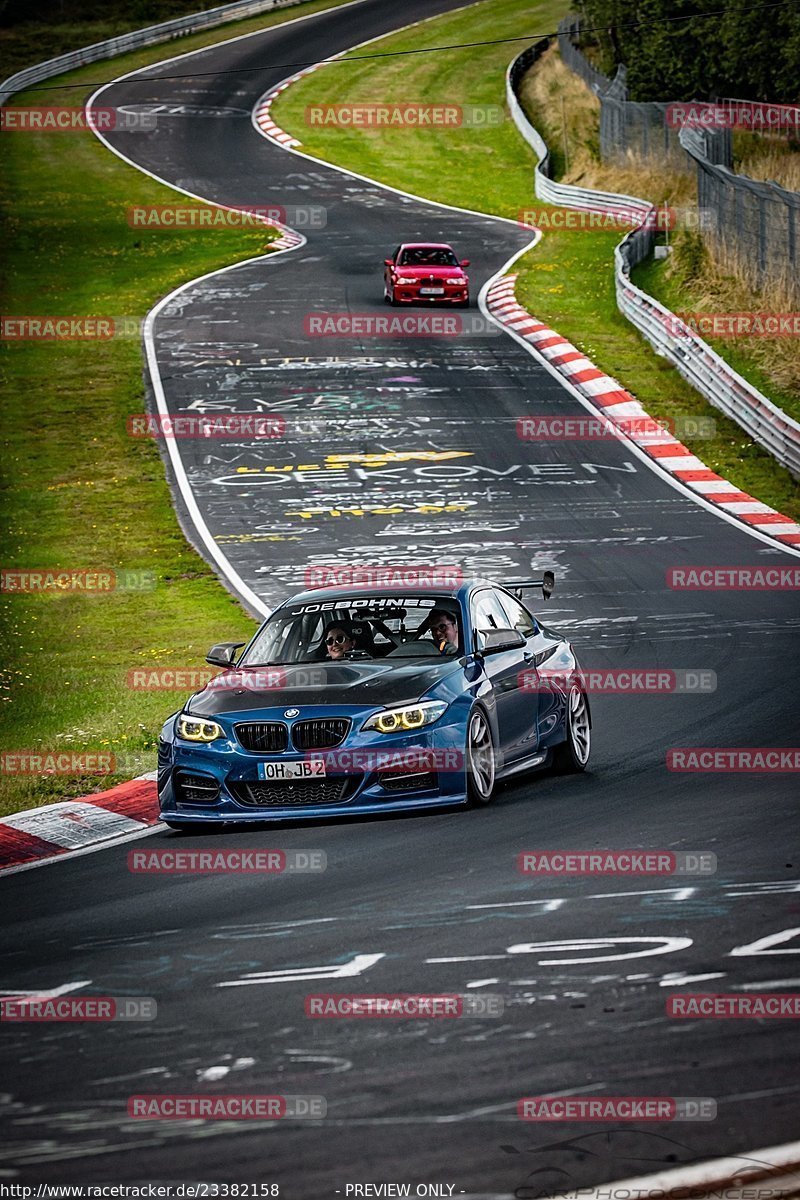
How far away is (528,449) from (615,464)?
64.9 inches

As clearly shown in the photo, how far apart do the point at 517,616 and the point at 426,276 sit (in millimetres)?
26556

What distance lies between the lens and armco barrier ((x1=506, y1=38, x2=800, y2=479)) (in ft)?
84.9

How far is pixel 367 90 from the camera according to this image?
73062 millimetres

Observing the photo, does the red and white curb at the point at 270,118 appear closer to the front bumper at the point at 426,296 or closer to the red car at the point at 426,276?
the red car at the point at 426,276

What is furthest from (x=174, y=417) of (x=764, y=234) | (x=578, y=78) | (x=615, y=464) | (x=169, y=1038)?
(x=578, y=78)

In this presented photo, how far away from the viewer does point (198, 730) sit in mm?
10906

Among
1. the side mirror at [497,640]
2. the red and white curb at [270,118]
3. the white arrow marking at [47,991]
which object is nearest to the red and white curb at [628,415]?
the side mirror at [497,640]

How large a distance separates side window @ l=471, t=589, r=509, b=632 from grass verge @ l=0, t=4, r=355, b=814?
9.19 feet

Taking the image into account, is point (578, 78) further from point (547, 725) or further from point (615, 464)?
point (547, 725)

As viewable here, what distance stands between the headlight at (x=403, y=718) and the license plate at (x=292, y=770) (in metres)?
0.34

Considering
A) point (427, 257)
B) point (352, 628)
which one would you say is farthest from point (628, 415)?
point (352, 628)

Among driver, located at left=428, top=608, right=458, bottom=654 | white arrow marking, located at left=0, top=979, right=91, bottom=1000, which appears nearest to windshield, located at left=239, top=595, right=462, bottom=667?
driver, located at left=428, top=608, right=458, bottom=654

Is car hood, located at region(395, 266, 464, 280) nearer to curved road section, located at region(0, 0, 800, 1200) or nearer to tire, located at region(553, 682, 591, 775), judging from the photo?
curved road section, located at region(0, 0, 800, 1200)

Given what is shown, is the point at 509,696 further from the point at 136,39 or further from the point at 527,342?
the point at 136,39
